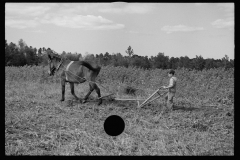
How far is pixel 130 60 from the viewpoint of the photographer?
51.4 feet

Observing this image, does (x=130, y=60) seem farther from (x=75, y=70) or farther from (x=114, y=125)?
(x=114, y=125)

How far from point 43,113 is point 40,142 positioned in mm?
2510

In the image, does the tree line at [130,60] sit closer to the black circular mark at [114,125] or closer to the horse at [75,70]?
the horse at [75,70]

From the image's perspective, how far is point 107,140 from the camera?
4.21m

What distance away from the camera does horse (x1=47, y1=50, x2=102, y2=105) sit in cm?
793

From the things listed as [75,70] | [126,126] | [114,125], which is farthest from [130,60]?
[114,125]

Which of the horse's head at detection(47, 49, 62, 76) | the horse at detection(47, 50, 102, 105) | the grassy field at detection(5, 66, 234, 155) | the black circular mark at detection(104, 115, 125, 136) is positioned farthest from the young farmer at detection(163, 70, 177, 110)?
the black circular mark at detection(104, 115, 125, 136)

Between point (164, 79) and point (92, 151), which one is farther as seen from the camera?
point (164, 79)

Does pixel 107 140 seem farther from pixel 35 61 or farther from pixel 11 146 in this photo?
pixel 35 61

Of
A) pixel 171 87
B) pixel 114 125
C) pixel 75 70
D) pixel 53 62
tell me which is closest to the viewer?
pixel 114 125

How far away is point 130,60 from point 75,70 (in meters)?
7.87

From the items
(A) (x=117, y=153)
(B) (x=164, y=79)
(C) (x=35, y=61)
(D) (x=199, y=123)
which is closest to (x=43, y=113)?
(A) (x=117, y=153)

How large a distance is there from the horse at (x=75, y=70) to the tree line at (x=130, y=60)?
0.33 meters

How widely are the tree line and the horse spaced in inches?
13.0
